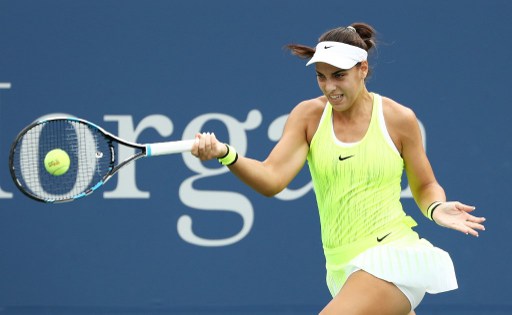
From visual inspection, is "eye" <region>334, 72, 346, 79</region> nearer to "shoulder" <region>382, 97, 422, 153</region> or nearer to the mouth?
the mouth

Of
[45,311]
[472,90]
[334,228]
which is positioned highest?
[472,90]

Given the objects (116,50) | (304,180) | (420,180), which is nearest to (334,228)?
(420,180)

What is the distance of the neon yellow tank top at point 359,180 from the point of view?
176 inches

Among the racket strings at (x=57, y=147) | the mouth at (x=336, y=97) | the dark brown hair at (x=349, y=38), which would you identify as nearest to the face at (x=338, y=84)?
the mouth at (x=336, y=97)

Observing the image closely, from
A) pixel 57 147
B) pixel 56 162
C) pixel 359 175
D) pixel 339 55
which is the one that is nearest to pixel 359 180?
pixel 359 175

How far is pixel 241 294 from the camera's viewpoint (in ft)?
20.7

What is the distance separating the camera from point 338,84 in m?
4.41

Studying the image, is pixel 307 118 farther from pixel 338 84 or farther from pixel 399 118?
pixel 399 118

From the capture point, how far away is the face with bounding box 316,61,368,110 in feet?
14.4

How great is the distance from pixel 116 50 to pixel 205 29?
19.9 inches

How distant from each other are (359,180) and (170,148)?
78 centimetres

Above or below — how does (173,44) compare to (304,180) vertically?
above

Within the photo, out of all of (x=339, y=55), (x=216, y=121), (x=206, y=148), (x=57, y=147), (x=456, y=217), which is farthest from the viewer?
(x=216, y=121)

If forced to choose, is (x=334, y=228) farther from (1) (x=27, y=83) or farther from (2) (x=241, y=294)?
(1) (x=27, y=83)
